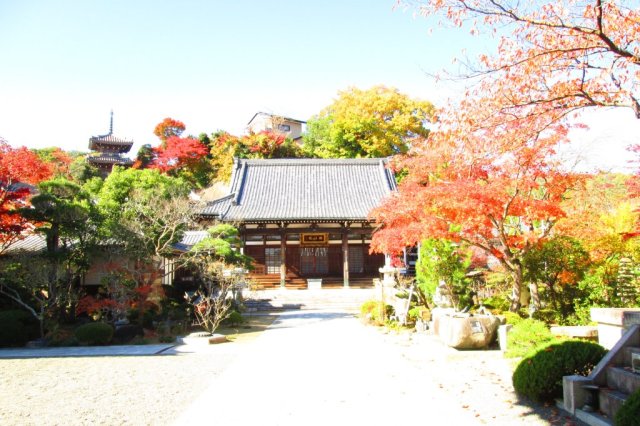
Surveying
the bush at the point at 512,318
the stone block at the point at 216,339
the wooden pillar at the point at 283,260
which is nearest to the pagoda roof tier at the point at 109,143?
the wooden pillar at the point at 283,260

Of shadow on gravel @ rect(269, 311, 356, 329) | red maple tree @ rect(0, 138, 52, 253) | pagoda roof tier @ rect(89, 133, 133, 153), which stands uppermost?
pagoda roof tier @ rect(89, 133, 133, 153)

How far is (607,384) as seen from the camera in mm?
5188

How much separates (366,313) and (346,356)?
6010mm

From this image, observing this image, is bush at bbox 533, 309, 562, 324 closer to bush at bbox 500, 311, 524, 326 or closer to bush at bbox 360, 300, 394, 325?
bush at bbox 500, 311, 524, 326

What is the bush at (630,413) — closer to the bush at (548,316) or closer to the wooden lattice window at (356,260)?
the bush at (548,316)

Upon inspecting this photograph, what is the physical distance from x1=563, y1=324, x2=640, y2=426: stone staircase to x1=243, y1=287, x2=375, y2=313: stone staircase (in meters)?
13.8

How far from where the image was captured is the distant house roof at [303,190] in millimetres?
24672

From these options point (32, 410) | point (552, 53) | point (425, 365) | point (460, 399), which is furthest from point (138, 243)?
point (552, 53)

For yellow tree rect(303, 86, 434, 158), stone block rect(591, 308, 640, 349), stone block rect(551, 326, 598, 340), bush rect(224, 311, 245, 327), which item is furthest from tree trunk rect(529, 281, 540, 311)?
yellow tree rect(303, 86, 434, 158)

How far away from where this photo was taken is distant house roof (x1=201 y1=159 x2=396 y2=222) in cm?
2467

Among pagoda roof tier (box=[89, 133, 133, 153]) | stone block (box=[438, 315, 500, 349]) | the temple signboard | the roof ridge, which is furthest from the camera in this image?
pagoda roof tier (box=[89, 133, 133, 153])

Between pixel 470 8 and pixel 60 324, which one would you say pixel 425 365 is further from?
pixel 60 324

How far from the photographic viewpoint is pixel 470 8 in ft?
17.9

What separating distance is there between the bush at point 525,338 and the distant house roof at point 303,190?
1614cm
